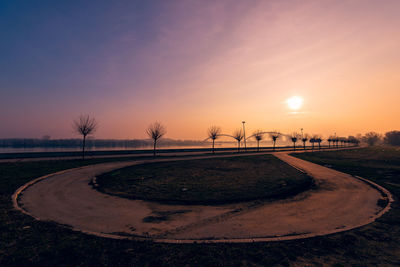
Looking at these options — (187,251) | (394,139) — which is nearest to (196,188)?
(187,251)

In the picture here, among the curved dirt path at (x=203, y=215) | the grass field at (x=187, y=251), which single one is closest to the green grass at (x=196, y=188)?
the curved dirt path at (x=203, y=215)

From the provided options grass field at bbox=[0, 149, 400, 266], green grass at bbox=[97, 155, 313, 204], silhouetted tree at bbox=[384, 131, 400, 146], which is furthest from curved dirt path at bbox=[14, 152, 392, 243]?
silhouetted tree at bbox=[384, 131, 400, 146]

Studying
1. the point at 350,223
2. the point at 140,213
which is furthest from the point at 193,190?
the point at 350,223

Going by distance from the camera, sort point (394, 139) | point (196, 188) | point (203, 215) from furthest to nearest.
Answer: point (394, 139) → point (196, 188) → point (203, 215)

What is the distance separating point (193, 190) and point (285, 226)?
633 centimetres

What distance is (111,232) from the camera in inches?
256

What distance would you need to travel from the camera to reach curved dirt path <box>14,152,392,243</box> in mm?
6512

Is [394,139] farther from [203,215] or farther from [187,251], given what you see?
[187,251]

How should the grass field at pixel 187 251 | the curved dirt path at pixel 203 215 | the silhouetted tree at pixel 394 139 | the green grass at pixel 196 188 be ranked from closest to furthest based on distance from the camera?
the grass field at pixel 187 251 → the curved dirt path at pixel 203 215 → the green grass at pixel 196 188 → the silhouetted tree at pixel 394 139

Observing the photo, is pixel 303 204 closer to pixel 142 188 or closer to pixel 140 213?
pixel 140 213

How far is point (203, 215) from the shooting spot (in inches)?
324

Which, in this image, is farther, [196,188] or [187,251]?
[196,188]

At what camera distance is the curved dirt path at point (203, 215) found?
6.51 meters

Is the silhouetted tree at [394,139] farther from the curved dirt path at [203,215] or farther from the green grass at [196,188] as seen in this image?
the curved dirt path at [203,215]
